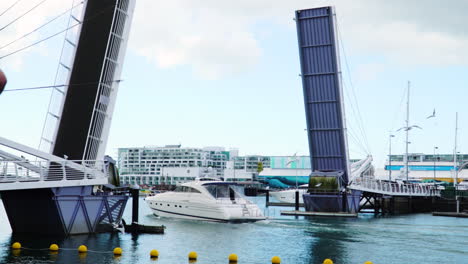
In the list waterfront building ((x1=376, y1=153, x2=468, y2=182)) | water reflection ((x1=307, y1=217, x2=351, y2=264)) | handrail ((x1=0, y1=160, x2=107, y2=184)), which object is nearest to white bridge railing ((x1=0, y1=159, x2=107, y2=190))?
handrail ((x1=0, y1=160, x2=107, y2=184))

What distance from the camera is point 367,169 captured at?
65.0 metres

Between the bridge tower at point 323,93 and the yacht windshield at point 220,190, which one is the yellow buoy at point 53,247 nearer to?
the yacht windshield at point 220,190

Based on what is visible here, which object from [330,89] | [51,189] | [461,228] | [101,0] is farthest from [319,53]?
[51,189]

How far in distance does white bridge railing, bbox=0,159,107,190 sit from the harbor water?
110 inches

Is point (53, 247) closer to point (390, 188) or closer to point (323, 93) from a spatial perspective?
point (323, 93)

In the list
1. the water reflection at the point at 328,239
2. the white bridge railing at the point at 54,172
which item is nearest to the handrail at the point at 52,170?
the white bridge railing at the point at 54,172

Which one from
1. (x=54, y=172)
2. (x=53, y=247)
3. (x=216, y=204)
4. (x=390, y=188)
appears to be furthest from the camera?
(x=390, y=188)

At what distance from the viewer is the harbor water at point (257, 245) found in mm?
27438

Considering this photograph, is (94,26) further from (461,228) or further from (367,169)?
(367,169)

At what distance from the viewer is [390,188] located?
68.1 metres

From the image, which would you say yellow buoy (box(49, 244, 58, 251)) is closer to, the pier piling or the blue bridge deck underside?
the pier piling

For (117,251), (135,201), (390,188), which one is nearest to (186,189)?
(135,201)

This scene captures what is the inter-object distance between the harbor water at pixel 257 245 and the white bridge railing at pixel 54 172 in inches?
110

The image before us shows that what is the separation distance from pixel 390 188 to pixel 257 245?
37.9 m
